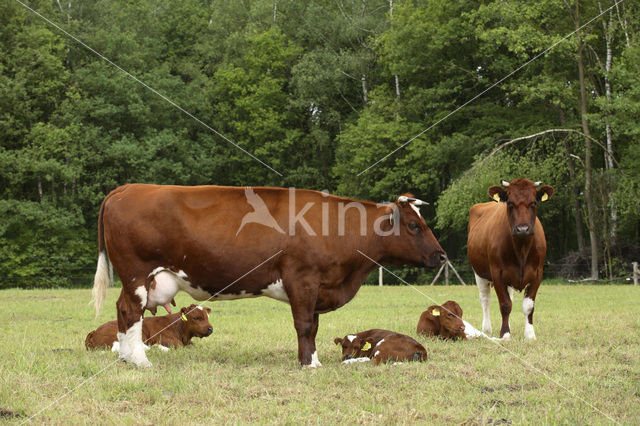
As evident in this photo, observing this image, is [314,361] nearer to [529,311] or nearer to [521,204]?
[529,311]

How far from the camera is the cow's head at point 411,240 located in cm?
757

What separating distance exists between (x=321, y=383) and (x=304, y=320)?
1250 mm

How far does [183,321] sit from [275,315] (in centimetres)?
451

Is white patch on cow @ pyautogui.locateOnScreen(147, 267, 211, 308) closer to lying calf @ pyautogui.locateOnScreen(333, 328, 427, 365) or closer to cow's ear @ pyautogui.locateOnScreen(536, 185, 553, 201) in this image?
lying calf @ pyautogui.locateOnScreen(333, 328, 427, 365)

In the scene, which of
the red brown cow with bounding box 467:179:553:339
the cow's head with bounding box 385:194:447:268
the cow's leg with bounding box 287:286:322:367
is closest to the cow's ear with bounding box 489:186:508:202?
the red brown cow with bounding box 467:179:553:339

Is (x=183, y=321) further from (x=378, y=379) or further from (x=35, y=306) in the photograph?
(x=35, y=306)

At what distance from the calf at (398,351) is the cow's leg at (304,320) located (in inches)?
26.1

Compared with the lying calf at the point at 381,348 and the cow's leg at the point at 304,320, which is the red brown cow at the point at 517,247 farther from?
the cow's leg at the point at 304,320

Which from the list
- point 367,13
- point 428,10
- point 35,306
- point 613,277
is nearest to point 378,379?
point 35,306

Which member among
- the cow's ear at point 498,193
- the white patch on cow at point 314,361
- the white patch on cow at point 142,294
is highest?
the cow's ear at point 498,193

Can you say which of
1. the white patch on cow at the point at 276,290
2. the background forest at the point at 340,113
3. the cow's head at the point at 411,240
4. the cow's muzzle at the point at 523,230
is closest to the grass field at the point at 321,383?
the white patch on cow at the point at 276,290

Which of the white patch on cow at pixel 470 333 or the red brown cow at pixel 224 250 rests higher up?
the red brown cow at pixel 224 250

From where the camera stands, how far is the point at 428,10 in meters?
32.8

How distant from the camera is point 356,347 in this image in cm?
727
